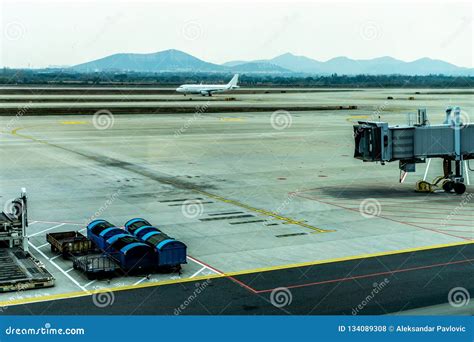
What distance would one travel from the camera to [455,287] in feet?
82.4

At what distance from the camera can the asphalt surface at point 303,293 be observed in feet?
74.1

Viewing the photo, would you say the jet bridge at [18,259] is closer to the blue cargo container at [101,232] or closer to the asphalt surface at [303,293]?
the asphalt surface at [303,293]

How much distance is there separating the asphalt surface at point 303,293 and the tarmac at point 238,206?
12cm

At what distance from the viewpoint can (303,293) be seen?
2431 centimetres

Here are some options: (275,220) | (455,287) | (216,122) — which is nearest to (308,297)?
(455,287)

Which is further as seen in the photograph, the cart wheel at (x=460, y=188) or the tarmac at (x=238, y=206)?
the cart wheel at (x=460, y=188)

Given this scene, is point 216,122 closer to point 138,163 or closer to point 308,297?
point 138,163

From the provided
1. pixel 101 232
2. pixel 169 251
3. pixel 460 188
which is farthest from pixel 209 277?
pixel 460 188

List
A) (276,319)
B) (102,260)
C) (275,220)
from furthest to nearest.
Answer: (275,220)
(102,260)
(276,319)

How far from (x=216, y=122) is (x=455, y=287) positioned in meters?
80.8

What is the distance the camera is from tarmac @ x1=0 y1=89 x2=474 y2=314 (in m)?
26.3

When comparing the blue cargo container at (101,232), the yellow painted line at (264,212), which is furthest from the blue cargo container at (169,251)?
the yellow painted line at (264,212)

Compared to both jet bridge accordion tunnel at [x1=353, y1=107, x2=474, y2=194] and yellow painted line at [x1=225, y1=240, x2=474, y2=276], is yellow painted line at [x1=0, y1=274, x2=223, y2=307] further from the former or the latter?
jet bridge accordion tunnel at [x1=353, y1=107, x2=474, y2=194]

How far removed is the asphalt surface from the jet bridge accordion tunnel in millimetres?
15924
